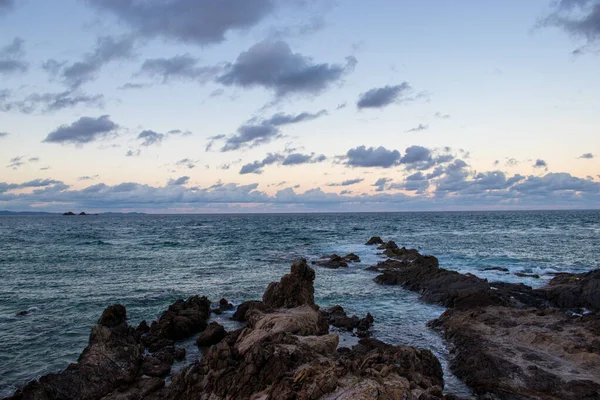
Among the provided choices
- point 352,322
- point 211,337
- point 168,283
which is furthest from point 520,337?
point 168,283

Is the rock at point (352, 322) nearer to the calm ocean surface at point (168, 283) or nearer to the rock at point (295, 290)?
the calm ocean surface at point (168, 283)

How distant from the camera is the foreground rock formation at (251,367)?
35.0 feet

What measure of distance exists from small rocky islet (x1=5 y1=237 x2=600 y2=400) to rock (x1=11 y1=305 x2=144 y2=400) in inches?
1.5

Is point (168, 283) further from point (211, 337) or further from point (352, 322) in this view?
point (352, 322)

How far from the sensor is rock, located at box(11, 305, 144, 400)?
1388 centimetres

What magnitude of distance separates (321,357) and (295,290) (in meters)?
10.9

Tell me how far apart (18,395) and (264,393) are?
8814 mm

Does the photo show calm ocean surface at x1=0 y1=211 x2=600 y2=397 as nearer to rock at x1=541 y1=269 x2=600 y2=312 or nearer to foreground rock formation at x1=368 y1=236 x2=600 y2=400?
foreground rock formation at x1=368 y1=236 x2=600 y2=400

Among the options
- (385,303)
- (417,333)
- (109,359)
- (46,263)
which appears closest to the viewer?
(109,359)

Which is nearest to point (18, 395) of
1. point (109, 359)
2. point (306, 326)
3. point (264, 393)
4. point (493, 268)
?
point (109, 359)

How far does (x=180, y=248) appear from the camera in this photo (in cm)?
6631

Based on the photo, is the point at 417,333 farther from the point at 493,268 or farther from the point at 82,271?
the point at 82,271

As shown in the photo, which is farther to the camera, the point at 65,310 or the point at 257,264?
the point at 257,264

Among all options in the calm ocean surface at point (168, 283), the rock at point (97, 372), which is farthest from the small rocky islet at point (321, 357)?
the calm ocean surface at point (168, 283)
